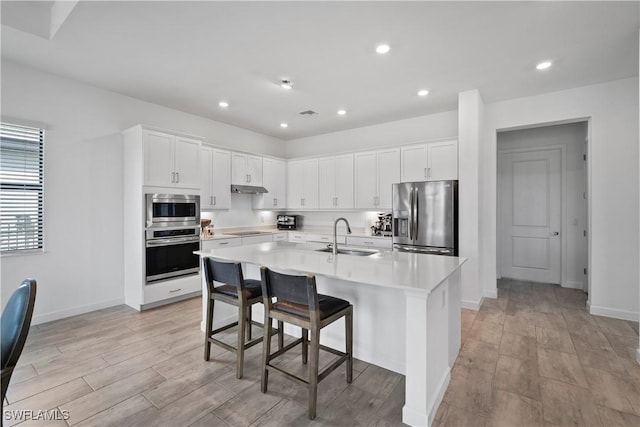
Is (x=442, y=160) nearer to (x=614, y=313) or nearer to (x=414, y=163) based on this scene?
(x=414, y=163)

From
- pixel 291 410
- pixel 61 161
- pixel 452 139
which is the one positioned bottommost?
pixel 291 410

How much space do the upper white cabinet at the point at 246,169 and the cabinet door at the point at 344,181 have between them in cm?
149

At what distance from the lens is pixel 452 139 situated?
14.6ft

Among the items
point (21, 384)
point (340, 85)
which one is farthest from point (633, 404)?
point (21, 384)

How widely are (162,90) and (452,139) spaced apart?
159 inches

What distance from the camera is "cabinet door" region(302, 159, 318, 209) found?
6004 mm

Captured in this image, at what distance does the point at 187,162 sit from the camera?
437 cm

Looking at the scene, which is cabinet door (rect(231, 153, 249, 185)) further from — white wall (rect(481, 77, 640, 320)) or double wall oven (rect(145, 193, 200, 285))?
white wall (rect(481, 77, 640, 320))

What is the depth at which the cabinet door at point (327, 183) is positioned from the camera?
575 cm

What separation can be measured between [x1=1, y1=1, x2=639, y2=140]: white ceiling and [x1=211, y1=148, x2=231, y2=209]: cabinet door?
1.07 metres

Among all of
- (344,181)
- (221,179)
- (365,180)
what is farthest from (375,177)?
(221,179)

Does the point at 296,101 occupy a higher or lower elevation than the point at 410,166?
higher

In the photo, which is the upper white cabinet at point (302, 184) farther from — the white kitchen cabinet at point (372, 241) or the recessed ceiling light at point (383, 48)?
the recessed ceiling light at point (383, 48)

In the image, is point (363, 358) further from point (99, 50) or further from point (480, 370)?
point (99, 50)
